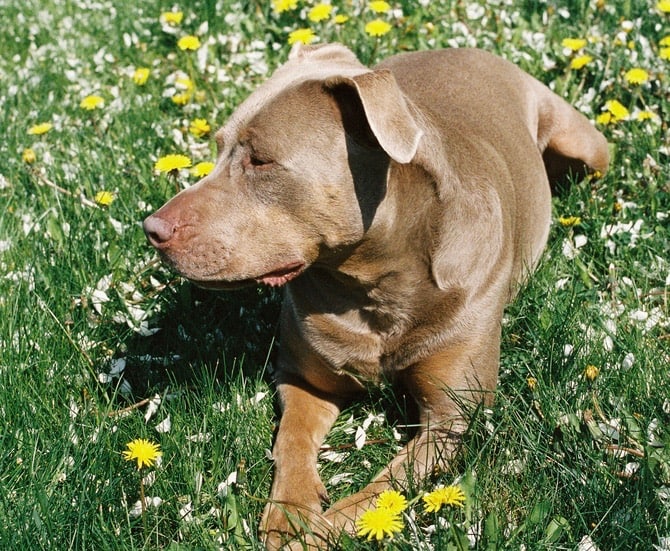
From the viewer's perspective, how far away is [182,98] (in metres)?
5.45

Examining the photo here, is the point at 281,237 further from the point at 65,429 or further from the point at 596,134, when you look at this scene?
the point at 596,134

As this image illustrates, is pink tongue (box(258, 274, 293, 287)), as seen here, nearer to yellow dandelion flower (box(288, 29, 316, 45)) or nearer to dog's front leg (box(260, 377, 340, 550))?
dog's front leg (box(260, 377, 340, 550))

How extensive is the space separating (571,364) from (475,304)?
1.35 feet

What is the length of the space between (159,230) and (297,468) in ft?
3.10

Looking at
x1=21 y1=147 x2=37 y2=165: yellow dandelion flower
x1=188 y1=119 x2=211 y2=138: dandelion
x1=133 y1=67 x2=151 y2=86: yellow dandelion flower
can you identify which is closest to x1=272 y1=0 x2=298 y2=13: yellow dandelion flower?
x1=133 y1=67 x2=151 y2=86: yellow dandelion flower

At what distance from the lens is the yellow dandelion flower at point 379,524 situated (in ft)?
8.72

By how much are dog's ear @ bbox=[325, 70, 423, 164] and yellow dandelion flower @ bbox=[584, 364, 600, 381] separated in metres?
1.07

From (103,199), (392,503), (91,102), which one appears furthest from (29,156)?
(392,503)

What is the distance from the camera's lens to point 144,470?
3.27m

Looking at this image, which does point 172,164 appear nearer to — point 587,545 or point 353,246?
point 353,246

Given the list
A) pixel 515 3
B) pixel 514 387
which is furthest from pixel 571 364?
pixel 515 3

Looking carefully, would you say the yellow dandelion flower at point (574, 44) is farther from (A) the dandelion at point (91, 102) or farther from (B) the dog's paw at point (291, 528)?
(B) the dog's paw at point (291, 528)

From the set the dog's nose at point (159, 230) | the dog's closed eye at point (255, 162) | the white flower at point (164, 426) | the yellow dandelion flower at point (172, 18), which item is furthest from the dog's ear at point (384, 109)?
the yellow dandelion flower at point (172, 18)

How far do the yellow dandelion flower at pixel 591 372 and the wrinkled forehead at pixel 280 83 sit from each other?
127 centimetres
